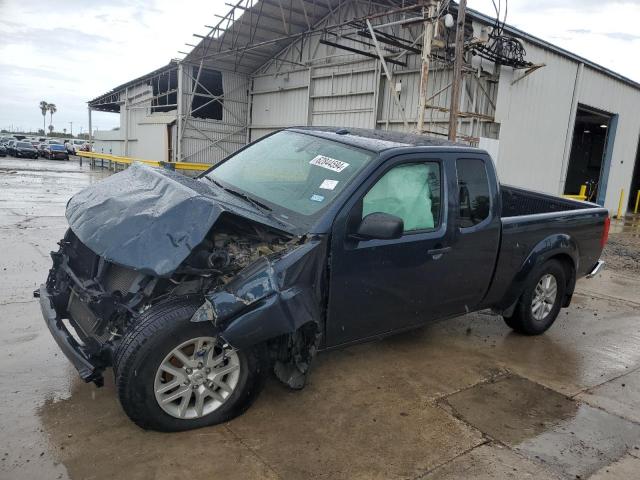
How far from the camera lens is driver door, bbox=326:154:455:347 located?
3367mm

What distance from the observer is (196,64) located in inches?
887

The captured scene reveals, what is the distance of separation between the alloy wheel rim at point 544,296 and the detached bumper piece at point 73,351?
13.4 ft

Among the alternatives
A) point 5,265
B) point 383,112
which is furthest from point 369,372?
point 383,112

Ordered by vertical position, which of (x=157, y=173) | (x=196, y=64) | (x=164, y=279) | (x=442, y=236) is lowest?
(x=164, y=279)

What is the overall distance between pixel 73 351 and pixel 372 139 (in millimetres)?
2594

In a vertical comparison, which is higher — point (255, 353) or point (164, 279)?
point (164, 279)

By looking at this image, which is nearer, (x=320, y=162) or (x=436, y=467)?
(x=436, y=467)

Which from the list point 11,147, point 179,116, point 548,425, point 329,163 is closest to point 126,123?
point 179,116

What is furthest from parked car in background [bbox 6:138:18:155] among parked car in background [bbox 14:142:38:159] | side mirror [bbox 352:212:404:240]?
side mirror [bbox 352:212:404:240]

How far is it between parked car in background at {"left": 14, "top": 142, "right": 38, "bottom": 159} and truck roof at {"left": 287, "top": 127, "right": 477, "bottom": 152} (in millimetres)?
42405

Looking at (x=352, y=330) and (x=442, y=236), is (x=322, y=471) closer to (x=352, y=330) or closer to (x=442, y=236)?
(x=352, y=330)

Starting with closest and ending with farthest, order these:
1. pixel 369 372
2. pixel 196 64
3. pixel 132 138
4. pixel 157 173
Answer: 1. pixel 157 173
2. pixel 369 372
3. pixel 196 64
4. pixel 132 138

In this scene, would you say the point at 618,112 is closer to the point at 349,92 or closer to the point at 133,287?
the point at 349,92

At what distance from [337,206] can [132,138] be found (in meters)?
30.3
